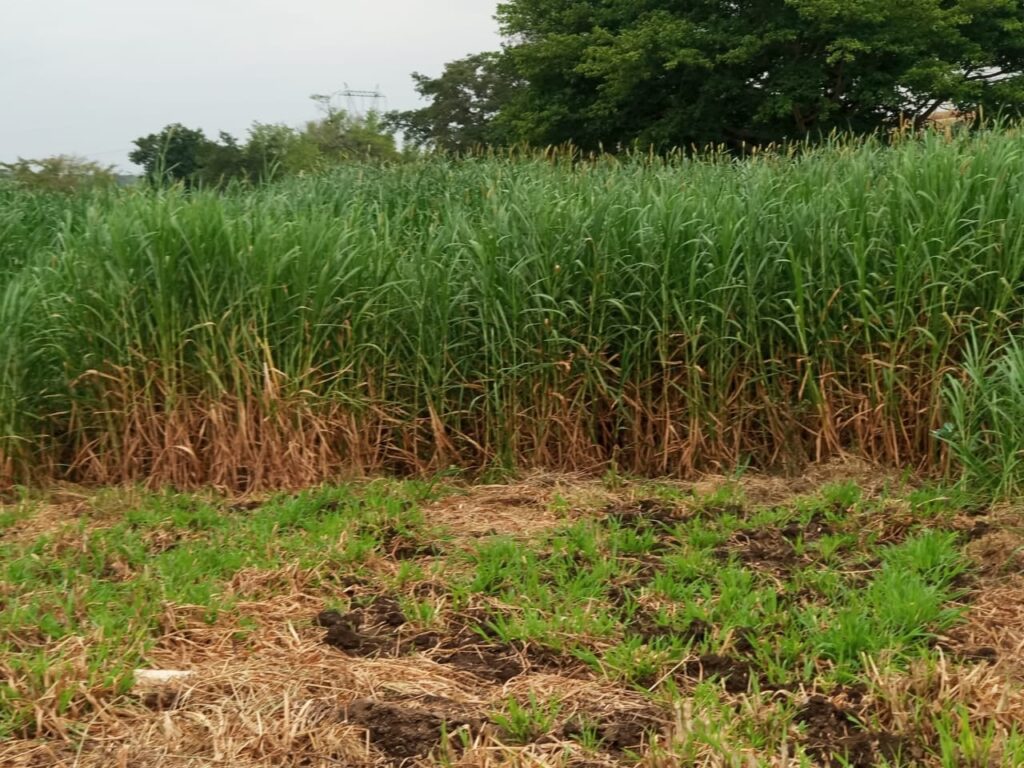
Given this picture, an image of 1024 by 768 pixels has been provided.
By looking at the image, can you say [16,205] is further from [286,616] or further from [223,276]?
[286,616]

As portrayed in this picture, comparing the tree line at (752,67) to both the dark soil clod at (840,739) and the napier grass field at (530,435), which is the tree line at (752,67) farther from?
the dark soil clod at (840,739)

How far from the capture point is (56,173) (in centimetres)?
924

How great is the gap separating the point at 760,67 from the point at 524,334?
16908 millimetres

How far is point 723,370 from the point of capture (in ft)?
14.7

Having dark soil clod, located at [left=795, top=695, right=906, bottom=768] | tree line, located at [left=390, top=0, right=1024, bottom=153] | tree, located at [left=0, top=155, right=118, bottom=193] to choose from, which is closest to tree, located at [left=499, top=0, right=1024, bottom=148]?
tree line, located at [left=390, top=0, right=1024, bottom=153]

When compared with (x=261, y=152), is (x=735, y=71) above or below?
above

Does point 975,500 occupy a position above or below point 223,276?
below

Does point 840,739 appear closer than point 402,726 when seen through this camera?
Yes

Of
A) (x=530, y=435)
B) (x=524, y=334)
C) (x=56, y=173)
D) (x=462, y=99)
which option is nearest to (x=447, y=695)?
(x=530, y=435)

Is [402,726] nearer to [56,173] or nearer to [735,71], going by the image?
[56,173]

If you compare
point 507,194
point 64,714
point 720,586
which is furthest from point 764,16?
point 64,714

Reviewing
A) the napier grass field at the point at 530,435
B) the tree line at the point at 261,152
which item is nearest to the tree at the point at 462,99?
the tree line at the point at 261,152

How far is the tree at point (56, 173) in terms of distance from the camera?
730 cm

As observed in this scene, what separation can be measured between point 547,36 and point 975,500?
20.1 meters
